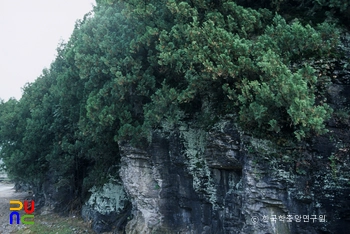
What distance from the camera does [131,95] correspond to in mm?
10422

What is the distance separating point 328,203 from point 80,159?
14.5m

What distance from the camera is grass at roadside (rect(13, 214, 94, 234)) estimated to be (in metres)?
14.4

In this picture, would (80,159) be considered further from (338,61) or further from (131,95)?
(338,61)

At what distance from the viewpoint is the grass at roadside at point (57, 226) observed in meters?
14.4

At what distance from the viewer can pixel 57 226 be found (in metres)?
15.2

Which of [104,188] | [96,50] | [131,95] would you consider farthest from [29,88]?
[131,95]

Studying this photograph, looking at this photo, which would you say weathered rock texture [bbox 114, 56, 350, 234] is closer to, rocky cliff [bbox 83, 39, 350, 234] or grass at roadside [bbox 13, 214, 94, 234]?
rocky cliff [bbox 83, 39, 350, 234]

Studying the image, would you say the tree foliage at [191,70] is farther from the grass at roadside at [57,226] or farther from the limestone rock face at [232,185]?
the grass at roadside at [57,226]

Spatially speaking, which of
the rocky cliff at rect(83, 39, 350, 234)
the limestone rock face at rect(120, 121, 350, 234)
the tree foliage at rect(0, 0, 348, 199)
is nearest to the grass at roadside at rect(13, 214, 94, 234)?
the tree foliage at rect(0, 0, 348, 199)

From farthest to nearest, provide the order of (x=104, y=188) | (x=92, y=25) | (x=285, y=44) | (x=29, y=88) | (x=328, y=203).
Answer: (x=29, y=88)
(x=104, y=188)
(x=92, y=25)
(x=285, y=44)
(x=328, y=203)

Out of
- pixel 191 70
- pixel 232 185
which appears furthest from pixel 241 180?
pixel 191 70
